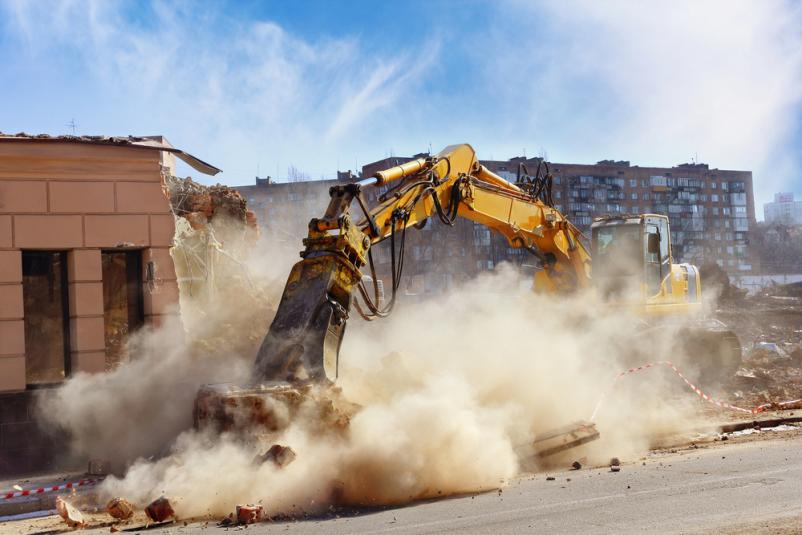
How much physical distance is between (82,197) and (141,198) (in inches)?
36.5

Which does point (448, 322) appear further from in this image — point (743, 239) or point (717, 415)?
point (743, 239)

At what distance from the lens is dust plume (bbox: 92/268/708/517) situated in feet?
29.4

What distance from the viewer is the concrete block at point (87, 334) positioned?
1334 centimetres

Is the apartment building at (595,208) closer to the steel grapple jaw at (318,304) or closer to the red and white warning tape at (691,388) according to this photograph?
the red and white warning tape at (691,388)

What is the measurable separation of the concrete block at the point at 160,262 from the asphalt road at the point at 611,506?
Answer: 6.09m

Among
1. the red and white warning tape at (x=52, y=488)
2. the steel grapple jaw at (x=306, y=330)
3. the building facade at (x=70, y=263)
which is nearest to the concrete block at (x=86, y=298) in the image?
the building facade at (x=70, y=263)

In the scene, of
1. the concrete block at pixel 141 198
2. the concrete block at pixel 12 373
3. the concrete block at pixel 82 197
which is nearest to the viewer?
the concrete block at pixel 12 373

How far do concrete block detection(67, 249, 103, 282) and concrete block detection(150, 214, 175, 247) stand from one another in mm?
933

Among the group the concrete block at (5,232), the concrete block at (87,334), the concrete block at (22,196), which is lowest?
the concrete block at (87,334)

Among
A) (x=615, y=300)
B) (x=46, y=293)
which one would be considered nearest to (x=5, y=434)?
(x=46, y=293)

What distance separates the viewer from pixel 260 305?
68.9ft

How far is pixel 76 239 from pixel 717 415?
488 inches

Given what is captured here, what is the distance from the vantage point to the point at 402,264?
40.5ft

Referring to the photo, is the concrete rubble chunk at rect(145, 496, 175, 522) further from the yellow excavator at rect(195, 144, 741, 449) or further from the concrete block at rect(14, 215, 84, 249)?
the concrete block at rect(14, 215, 84, 249)
